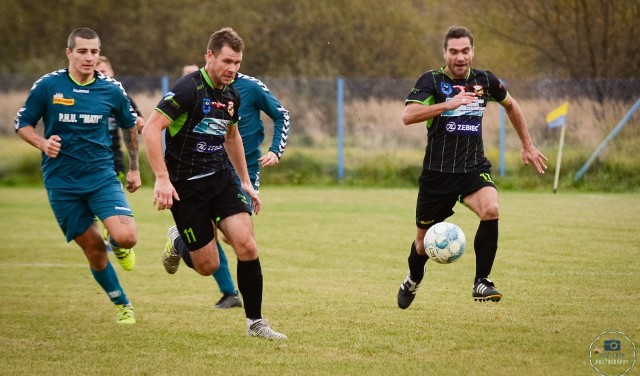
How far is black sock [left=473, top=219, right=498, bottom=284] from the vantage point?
746 cm

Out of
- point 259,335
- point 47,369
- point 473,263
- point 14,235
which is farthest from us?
point 14,235

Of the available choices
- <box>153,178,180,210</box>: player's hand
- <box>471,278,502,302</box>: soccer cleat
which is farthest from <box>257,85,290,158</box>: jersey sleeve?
<box>153,178,180,210</box>: player's hand

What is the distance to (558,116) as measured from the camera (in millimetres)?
19469

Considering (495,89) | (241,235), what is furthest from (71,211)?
(495,89)

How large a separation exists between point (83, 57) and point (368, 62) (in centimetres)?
2546

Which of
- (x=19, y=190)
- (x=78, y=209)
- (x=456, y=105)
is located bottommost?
(x=19, y=190)

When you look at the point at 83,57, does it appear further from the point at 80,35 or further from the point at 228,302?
the point at 228,302

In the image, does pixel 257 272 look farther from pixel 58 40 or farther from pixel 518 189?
pixel 58 40

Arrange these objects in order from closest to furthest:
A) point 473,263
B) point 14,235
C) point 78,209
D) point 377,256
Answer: point 78,209 < point 473,263 < point 377,256 < point 14,235

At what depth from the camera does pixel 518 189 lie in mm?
20000

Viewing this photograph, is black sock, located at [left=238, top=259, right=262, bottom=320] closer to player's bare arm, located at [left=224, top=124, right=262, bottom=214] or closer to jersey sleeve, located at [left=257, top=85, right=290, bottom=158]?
player's bare arm, located at [left=224, top=124, right=262, bottom=214]

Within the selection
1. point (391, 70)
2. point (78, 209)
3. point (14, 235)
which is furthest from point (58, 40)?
point (78, 209)

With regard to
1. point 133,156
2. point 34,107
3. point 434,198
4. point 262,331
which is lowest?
point 262,331

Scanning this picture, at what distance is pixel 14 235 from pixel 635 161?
479 inches
